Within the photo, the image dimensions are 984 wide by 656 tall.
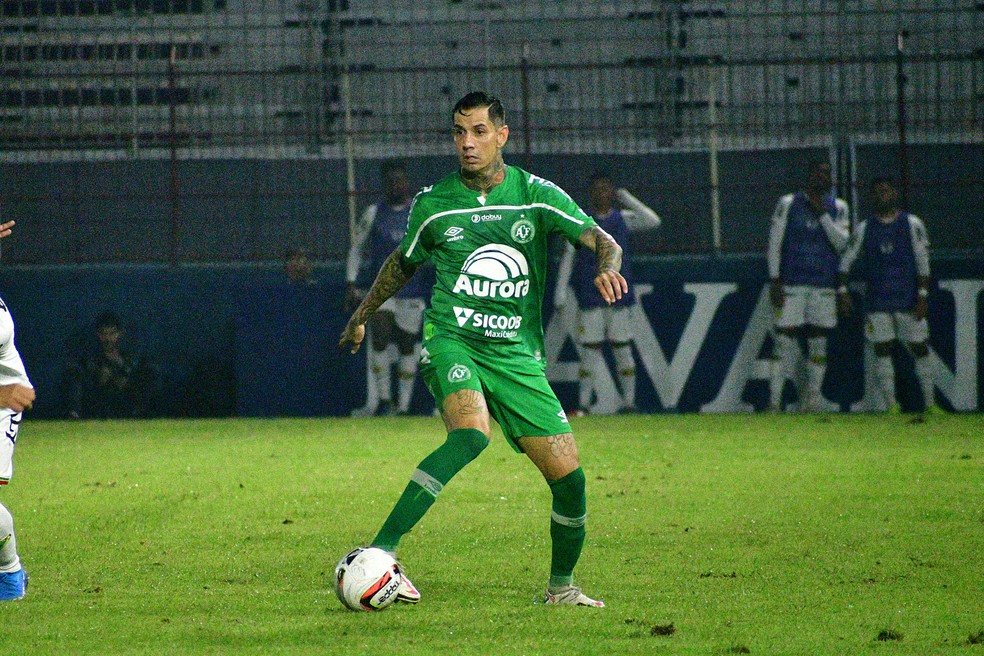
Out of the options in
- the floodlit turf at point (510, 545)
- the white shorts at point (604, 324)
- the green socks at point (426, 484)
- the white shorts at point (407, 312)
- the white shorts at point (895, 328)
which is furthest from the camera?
the white shorts at point (407, 312)

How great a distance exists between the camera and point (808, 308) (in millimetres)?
15164

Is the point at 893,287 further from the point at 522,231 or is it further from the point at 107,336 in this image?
the point at 522,231

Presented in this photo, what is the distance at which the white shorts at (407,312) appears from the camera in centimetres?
1538

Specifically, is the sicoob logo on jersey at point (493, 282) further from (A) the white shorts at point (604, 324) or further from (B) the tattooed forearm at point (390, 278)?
(A) the white shorts at point (604, 324)

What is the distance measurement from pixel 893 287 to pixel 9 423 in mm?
11002

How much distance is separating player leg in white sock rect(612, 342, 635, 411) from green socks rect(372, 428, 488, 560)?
9.40m

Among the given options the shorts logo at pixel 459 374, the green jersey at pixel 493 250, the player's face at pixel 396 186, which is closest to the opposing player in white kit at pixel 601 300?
the player's face at pixel 396 186

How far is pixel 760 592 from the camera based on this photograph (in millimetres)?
6148

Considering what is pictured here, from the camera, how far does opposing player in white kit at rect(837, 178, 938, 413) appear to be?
48.9ft

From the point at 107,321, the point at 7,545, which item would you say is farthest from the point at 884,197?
the point at 7,545

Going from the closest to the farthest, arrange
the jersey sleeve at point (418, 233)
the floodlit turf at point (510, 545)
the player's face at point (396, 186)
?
the floodlit turf at point (510, 545), the jersey sleeve at point (418, 233), the player's face at point (396, 186)

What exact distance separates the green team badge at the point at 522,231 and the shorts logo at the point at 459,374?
63 centimetres

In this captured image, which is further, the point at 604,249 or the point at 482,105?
the point at 482,105

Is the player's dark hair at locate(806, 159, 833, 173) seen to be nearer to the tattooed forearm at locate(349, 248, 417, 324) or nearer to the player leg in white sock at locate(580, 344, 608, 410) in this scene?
the player leg in white sock at locate(580, 344, 608, 410)
